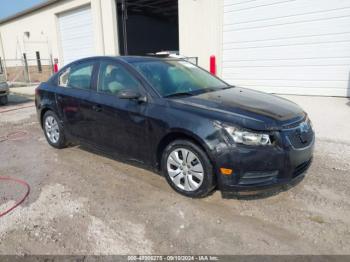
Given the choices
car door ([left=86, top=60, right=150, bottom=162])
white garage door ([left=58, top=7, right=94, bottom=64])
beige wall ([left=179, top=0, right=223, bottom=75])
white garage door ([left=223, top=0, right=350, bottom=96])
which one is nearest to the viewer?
car door ([left=86, top=60, right=150, bottom=162])

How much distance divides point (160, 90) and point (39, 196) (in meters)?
1.91

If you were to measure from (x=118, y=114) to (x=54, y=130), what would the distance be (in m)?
1.89

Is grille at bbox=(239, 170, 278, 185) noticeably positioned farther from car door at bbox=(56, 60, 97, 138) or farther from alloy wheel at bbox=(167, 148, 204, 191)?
car door at bbox=(56, 60, 97, 138)

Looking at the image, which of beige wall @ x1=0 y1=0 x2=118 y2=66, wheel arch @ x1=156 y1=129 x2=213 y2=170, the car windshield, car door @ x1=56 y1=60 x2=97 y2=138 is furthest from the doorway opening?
wheel arch @ x1=156 y1=129 x2=213 y2=170

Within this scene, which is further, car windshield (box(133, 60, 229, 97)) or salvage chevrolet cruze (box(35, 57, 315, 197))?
car windshield (box(133, 60, 229, 97))

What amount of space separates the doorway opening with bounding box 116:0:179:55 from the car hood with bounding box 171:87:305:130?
672 inches

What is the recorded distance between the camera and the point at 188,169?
312 cm

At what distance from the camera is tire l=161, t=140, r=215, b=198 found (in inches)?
116

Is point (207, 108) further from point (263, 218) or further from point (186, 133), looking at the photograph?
point (263, 218)

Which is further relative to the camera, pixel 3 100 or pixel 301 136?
pixel 3 100

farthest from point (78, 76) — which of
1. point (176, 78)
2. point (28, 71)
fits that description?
point (28, 71)

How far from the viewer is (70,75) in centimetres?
457

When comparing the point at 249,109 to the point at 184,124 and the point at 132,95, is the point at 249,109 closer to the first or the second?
the point at 184,124

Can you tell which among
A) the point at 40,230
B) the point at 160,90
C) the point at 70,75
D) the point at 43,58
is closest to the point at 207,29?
the point at 70,75
